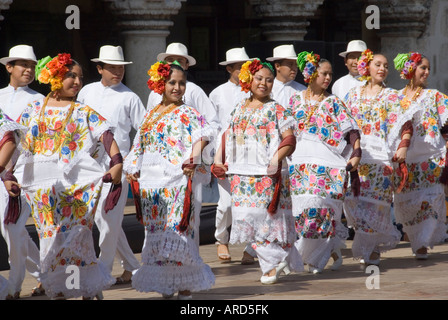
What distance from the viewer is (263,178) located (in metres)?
8.11

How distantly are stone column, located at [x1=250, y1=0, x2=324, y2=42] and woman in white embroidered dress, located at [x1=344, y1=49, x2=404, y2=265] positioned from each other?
19.3 feet

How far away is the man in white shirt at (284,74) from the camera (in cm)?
1021

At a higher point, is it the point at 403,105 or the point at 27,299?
the point at 403,105

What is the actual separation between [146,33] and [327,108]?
5.34 meters

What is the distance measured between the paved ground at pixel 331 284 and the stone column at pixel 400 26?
727 centimetres

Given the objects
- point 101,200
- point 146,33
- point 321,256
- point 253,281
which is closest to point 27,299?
point 101,200

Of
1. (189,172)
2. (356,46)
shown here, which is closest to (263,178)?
(189,172)

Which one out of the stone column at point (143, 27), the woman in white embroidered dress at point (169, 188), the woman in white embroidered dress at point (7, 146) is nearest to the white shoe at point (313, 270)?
the woman in white embroidered dress at point (169, 188)

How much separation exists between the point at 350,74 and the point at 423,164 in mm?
1663

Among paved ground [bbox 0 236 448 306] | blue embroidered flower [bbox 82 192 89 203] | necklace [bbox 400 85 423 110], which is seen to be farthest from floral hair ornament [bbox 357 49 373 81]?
blue embroidered flower [bbox 82 192 89 203]

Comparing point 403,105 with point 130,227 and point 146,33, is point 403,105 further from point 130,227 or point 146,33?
point 146,33

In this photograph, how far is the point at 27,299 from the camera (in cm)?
777

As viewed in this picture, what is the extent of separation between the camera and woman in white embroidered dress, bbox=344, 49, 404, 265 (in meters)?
9.34

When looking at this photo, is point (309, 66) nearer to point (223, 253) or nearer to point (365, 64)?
point (365, 64)
